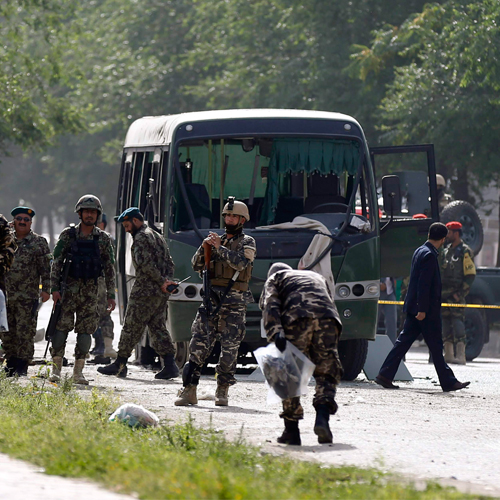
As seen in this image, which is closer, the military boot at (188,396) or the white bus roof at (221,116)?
the military boot at (188,396)

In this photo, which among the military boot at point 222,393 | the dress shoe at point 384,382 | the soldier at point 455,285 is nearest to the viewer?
the military boot at point 222,393

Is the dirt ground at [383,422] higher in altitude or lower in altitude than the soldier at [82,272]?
lower

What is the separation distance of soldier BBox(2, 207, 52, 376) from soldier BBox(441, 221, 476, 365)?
267 inches

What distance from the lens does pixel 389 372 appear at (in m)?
13.3

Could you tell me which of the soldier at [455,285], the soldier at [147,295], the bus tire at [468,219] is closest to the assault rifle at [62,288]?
the soldier at [147,295]

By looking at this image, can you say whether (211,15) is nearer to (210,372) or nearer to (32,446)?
(210,372)

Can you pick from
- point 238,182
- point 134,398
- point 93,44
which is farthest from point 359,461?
point 93,44

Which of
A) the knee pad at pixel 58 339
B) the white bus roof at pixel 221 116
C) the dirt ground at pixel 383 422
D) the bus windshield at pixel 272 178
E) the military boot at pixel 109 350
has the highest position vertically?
the white bus roof at pixel 221 116

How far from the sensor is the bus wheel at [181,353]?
559 inches

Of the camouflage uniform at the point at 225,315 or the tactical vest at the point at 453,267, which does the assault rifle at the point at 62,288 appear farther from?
the tactical vest at the point at 453,267

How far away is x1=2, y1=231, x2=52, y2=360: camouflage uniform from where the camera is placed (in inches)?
506

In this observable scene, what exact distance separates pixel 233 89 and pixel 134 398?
2609cm

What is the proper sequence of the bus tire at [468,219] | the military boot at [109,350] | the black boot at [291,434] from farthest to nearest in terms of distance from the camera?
the bus tire at [468,219] < the military boot at [109,350] < the black boot at [291,434]

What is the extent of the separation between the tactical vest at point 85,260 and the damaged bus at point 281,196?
1438 mm
